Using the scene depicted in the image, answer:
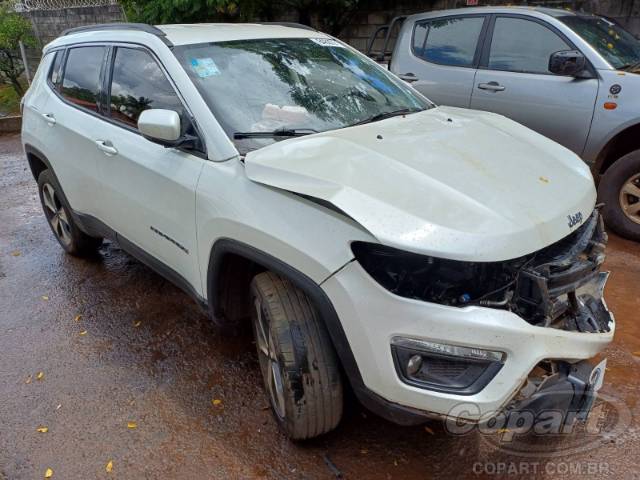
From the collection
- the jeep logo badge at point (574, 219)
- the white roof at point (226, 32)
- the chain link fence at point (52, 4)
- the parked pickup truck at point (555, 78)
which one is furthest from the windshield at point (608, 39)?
the chain link fence at point (52, 4)

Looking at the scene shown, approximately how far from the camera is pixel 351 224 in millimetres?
1961

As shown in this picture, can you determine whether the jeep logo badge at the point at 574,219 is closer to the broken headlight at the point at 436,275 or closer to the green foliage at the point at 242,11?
the broken headlight at the point at 436,275

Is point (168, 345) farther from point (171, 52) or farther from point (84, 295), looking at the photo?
point (171, 52)

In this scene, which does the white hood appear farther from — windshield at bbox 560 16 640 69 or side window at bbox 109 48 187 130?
windshield at bbox 560 16 640 69

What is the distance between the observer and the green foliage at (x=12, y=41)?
12.7 metres

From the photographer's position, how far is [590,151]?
4.57 m

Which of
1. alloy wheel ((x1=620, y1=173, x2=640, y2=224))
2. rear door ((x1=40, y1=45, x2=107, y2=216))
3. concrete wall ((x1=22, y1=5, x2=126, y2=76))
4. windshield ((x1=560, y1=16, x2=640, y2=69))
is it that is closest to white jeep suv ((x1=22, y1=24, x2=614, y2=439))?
rear door ((x1=40, y1=45, x2=107, y2=216))

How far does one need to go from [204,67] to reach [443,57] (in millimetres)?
3405

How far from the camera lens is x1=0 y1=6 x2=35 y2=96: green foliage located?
12667 mm

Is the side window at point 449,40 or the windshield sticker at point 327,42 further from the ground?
the windshield sticker at point 327,42

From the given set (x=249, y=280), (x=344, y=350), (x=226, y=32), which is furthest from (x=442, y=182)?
(x=226, y=32)

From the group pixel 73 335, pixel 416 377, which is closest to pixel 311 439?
pixel 416 377

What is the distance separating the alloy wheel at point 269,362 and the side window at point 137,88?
42.9 inches

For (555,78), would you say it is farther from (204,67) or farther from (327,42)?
(204,67)
